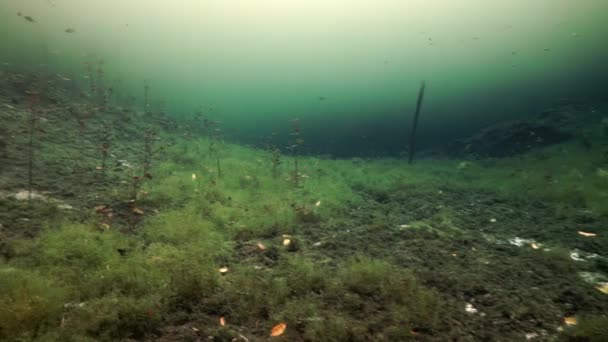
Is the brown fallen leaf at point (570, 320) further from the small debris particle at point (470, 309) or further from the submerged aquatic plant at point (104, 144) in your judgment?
the submerged aquatic plant at point (104, 144)

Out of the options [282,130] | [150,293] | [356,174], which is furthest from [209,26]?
[150,293]

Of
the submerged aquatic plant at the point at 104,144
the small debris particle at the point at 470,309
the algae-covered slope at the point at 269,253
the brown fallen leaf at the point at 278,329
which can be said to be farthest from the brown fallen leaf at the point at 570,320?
the submerged aquatic plant at the point at 104,144

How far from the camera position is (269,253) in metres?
6.64

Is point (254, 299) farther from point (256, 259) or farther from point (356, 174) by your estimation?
point (356, 174)

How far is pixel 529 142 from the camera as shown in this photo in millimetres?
20578

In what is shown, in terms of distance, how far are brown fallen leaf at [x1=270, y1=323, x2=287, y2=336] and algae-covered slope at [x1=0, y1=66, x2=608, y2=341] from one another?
1.1 inches

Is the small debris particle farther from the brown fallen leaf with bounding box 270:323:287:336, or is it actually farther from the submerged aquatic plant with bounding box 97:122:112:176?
the submerged aquatic plant with bounding box 97:122:112:176

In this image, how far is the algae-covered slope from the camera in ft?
13.3

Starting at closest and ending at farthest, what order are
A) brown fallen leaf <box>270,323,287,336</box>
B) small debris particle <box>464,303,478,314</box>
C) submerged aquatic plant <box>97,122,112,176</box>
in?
1. brown fallen leaf <box>270,323,287,336</box>
2. small debris particle <box>464,303,478,314</box>
3. submerged aquatic plant <box>97,122,112,176</box>

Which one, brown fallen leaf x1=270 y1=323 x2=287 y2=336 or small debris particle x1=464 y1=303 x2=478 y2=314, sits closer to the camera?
brown fallen leaf x1=270 y1=323 x2=287 y2=336

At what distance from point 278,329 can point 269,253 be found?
2670mm

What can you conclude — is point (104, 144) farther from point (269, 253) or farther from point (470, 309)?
point (470, 309)

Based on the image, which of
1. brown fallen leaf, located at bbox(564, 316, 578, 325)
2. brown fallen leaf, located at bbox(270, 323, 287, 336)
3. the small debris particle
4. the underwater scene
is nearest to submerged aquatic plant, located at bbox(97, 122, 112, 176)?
the underwater scene

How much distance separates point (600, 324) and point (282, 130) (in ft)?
98.6
